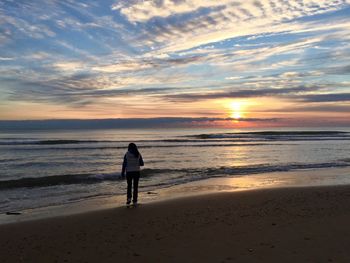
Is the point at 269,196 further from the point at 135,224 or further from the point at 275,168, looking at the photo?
the point at 275,168

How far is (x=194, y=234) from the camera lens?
7.02 meters

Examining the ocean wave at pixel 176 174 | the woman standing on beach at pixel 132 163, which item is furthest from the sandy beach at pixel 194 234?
the ocean wave at pixel 176 174

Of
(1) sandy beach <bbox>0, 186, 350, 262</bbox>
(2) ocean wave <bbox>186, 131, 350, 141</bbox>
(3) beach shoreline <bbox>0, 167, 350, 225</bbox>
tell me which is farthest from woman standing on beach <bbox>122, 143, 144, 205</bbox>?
(2) ocean wave <bbox>186, 131, 350, 141</bbox>

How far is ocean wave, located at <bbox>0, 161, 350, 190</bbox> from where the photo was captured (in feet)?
50.2

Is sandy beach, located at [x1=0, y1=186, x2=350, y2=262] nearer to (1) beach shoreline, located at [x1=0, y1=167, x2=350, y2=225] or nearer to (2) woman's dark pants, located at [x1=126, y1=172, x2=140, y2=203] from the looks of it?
(2) woman's dark pants, located at [x1=126, y1=172, x2=140, y2=203]

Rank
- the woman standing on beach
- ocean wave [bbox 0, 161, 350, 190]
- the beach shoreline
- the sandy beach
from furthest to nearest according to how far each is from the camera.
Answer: ocean wave [bbox 0, 161, 350, 190]
the woman standing on beach
the beach shoreline
the sandy beach

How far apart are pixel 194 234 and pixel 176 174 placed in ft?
35.7

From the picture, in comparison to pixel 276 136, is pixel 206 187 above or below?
below

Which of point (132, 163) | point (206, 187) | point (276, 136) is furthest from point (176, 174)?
point (276, 136)

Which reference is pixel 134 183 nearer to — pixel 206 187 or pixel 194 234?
pixel 206 187

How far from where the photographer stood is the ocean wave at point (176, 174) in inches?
602

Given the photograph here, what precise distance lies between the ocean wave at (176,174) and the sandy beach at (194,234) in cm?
628

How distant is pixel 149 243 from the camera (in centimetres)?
655

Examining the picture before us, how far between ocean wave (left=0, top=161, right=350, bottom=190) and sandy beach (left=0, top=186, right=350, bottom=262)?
628 centimetres
